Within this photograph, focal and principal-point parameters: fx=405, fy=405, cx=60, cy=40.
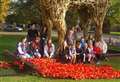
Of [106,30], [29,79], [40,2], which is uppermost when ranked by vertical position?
[40,2]

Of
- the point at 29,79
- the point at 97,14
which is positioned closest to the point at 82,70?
the point at 29,79

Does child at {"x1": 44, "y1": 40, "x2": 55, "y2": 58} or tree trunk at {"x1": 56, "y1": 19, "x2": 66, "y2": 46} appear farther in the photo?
tree trunk at {"x1": 56, "y1": 19, "x2": 66, "y2": 46}

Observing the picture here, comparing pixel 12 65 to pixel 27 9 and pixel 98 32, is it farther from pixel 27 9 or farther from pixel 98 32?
pixel 27 9

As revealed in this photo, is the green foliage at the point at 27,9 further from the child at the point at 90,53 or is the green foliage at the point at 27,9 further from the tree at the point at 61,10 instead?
the child at the point at 90,53

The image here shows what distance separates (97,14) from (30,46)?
451cm

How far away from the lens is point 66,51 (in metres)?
18.3

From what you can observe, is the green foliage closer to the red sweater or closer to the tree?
the tree

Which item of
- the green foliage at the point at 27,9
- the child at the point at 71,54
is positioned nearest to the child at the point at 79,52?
the child at the point at 71,54

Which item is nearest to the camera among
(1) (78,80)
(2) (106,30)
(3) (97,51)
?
(1) (78,80)

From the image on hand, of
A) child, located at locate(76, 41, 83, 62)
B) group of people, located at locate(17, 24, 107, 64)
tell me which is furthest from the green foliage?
child, located at locate(76, 41, 83, 62)

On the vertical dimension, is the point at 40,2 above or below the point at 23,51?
above

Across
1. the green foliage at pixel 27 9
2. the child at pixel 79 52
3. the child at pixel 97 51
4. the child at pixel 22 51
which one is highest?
the child at pixel 22 51

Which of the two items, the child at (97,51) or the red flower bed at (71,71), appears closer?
the red flower bed at (71,71)

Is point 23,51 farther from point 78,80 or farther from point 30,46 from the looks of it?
point 78,80
